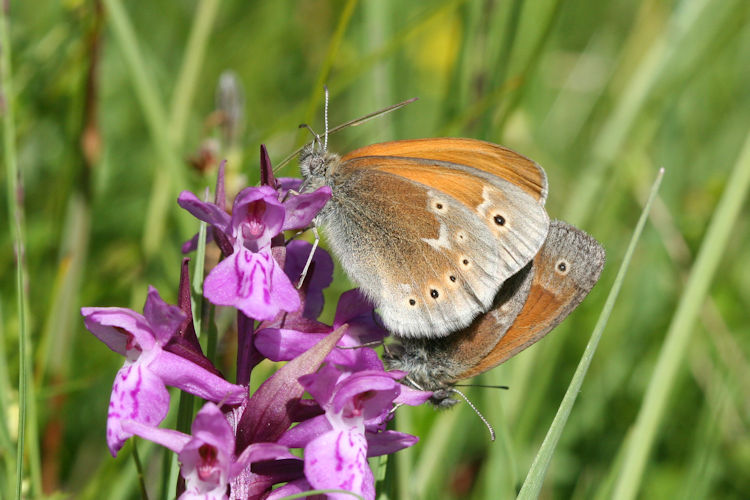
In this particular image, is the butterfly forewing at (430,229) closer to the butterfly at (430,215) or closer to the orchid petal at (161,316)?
the butterfly at (430,215)

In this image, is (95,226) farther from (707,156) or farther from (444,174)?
(707,156)

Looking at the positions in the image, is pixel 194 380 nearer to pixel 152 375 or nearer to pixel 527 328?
pixel 152 375

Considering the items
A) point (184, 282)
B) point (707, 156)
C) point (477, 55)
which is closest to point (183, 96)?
point (477, 55)

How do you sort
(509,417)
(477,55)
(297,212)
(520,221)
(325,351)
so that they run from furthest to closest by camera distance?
(477,55)
(509,417)
(520,221)
(297,212)
(325,351)

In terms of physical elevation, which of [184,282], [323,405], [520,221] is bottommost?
[323,405]

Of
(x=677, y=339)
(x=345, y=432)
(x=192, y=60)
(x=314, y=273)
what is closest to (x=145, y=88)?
(x=192, y=60)

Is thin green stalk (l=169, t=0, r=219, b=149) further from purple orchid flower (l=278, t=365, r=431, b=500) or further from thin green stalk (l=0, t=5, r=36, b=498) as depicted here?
purple orchid flower (l=278, t=365, r=431, b=500)

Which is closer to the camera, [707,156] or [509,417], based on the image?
[509,417]

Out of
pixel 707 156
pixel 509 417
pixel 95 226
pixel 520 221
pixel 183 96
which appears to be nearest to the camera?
pixel 520 221
